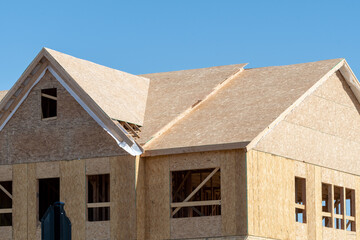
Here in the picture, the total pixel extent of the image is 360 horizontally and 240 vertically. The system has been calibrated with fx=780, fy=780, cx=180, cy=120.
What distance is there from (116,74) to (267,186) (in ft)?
30.2

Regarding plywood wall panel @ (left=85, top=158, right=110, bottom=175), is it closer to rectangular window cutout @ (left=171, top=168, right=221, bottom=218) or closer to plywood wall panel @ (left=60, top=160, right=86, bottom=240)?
plywood wall panel @ (left=60, top=160, right=86, bottom=240)

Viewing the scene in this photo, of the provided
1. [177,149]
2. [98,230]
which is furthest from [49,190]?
[177,149]

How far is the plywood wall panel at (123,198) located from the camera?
89.1 feet

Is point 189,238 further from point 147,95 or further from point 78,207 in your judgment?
point 147,95

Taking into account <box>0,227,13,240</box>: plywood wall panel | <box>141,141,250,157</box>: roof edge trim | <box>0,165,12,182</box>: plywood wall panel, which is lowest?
<box>0,227,13,240</box>: plywood wall panel

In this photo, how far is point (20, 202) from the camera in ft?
96.0

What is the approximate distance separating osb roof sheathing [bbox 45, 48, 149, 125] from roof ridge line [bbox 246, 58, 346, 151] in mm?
5193

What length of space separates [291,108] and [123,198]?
6.97m

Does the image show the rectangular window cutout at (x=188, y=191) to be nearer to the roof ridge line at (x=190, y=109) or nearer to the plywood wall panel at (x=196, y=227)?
the plywood wall panel at (x=196, y=227)

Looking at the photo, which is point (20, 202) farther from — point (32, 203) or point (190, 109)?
point (190, 109)

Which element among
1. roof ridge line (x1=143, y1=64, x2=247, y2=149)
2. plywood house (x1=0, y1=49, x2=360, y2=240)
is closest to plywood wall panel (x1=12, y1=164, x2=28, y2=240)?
plywood house (x1=0, y1=49, x2=360, y2=240)

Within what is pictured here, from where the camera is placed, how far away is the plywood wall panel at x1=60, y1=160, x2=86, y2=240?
2803 cm

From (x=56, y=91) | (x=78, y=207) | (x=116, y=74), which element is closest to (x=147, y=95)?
(x=116, y=74)

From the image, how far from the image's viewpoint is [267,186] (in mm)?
27250
